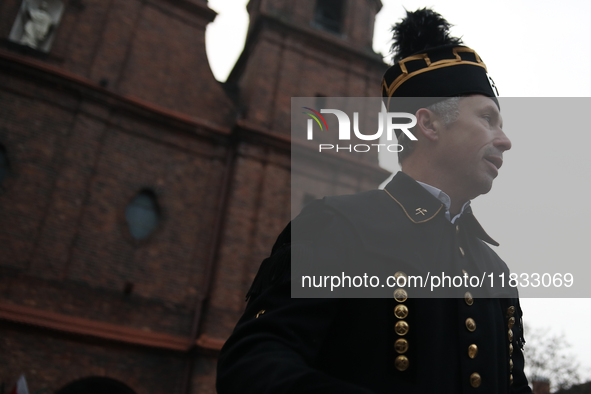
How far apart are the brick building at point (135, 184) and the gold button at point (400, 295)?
8.02m

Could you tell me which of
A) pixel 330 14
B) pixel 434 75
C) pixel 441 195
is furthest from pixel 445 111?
pixel 330 14

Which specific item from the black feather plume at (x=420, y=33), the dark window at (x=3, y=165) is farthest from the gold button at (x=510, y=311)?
the dark window at (x=3, y=165)

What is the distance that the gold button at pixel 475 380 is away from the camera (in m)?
1.37

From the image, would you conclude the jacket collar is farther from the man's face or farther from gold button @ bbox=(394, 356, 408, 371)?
gold button @ bbox=(394, 356, 408, 371)

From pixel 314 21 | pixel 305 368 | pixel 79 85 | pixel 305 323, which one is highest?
pixel 314 21

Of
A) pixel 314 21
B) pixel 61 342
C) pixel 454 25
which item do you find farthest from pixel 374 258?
pixel 314 21

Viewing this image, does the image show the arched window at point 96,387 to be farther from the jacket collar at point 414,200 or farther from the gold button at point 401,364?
the gold button at point 401,364

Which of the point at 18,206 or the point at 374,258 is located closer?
the point at 374,258

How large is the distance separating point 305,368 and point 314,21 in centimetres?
1370

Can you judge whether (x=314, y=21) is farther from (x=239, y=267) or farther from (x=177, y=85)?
(x=239, y=267)

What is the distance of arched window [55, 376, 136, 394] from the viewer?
820 centimetres

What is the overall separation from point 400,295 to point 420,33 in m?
1.35

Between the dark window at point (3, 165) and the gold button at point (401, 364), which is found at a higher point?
the dark window at point (3, 165)

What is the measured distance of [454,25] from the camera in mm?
2234
